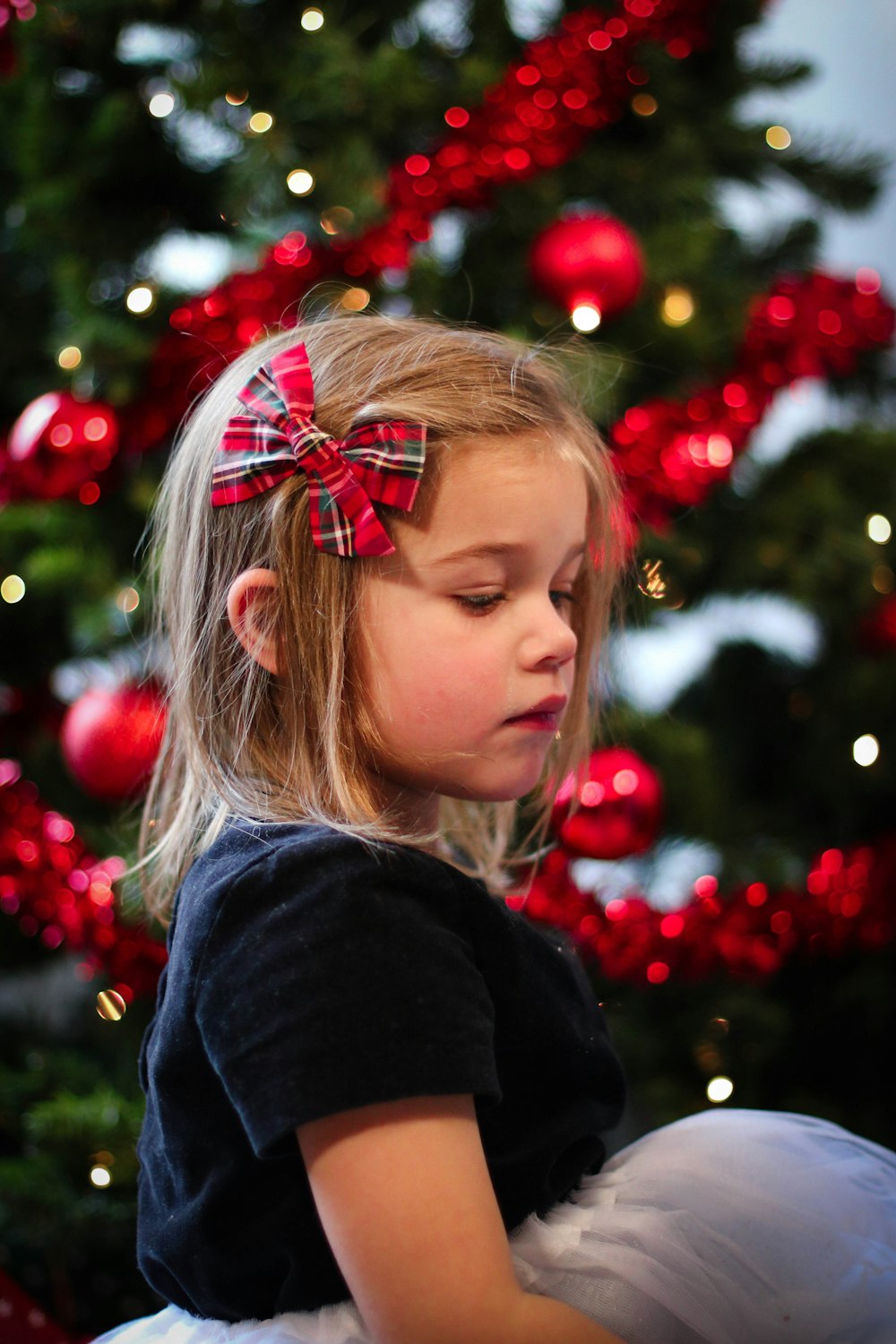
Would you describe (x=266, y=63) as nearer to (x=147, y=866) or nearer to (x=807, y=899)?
(x=147, y=866)

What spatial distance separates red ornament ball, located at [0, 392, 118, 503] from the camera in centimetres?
101

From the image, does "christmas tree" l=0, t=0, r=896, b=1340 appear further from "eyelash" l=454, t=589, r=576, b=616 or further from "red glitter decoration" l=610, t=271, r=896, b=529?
"eyelash" l=454, t=589, r=576, b=616

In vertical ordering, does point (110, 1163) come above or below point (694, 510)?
below

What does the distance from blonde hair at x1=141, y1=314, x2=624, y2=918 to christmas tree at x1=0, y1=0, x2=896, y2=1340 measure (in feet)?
0.87

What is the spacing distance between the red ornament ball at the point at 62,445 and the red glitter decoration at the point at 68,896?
291 millimetres

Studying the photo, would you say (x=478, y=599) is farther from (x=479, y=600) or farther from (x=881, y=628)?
(x=881, y=628)

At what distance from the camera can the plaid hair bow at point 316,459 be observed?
1.83 feet

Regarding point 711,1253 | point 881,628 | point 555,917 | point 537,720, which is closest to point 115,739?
point 555,917

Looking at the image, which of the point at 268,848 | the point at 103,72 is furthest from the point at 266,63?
the point at 268,848

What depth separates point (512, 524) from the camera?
0.57m

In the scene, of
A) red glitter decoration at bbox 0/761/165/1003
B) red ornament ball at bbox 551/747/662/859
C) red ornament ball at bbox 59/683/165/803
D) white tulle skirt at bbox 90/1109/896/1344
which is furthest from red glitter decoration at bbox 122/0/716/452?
white tulle skirt at bbox 90/1109/896/1344

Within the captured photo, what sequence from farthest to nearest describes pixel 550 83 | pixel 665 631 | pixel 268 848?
pixel 665 631 < pixel 550 83 < pixel 268 848

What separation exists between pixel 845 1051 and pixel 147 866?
0.79 m

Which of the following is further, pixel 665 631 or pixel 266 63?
pixel 665 631
